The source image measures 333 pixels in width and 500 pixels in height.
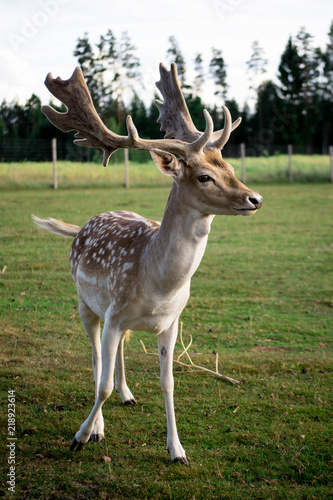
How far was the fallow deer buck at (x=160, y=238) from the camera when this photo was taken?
337cm

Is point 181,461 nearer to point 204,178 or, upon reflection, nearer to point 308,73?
point 204,178

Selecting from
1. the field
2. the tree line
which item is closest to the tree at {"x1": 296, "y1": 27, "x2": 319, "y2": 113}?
the tree line

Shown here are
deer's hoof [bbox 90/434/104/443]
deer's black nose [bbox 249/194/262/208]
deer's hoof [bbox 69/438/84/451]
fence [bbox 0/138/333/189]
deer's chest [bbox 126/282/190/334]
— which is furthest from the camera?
fence [bbox 0/138/333/189]

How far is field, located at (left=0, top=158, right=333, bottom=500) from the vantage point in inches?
135

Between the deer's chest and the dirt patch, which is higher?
the deer's chest

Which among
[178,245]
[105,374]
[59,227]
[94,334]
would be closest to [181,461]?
[105,374]

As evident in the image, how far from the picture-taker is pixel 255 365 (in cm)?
522

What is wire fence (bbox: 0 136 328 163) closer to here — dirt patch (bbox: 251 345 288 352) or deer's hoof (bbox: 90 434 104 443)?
dirt patch (bbox: 251 345 288 352)

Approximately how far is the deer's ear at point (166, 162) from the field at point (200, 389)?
75.2 inches

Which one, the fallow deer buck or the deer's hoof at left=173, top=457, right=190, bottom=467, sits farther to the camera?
the deer's hoof at left=173, top=457, right=190, bottom=467

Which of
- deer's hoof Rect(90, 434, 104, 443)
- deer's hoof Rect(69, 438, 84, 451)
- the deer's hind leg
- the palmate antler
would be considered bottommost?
deer's hoof Rect(90, 434, 104, 443)

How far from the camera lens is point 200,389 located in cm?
473

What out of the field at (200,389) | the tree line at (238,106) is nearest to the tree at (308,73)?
the tree line at (238,106)

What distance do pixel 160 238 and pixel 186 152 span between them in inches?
23.4
